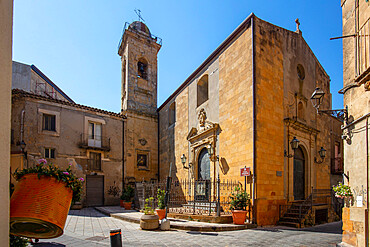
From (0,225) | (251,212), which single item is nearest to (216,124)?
(251,212)

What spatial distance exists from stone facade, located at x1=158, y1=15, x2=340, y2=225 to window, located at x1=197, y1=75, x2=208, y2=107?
2.8 inches

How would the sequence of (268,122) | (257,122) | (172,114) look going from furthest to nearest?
(172,114), (268,122), (257,122)

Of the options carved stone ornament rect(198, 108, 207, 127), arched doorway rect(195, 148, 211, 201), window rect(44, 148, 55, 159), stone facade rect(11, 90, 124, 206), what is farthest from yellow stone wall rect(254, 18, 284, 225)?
window rect(44, 148, 55, 159)

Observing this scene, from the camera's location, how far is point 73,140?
16766 millimetres

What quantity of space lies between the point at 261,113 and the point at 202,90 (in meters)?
5.84

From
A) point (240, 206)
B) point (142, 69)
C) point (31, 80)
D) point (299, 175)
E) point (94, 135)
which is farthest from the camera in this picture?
point (142, 69)

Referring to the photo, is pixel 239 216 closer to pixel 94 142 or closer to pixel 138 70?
pixel 94 142

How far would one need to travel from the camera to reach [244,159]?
10.8m

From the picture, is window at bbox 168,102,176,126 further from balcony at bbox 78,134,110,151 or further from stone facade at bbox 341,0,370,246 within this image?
stone facade at bbox 341,0,370,246

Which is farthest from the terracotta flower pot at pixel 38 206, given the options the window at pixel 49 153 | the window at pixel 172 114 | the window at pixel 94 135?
the window at pixel 172 114

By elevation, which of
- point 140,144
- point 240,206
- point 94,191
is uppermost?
point 140,144

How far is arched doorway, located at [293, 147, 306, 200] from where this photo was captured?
12.4m

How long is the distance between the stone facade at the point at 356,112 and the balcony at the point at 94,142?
586 inches

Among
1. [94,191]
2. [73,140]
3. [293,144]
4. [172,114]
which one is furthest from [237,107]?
[94,191]
